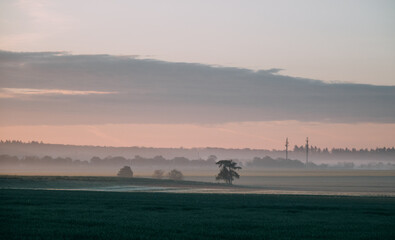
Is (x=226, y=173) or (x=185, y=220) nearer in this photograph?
(x=185, y=220)

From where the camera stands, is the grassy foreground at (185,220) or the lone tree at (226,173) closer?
the grassy foreground at (185,220)

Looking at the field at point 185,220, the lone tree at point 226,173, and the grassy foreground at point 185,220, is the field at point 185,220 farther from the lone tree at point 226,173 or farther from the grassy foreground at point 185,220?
the lone tree at point 226,173

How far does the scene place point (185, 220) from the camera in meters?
43.7

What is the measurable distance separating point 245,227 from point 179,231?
475 centimetres

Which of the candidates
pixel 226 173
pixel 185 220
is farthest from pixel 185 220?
pixel 226 173

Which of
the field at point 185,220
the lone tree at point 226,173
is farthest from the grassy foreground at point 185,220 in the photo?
the lone tree at point 226,173

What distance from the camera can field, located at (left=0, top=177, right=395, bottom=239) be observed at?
35.9 m

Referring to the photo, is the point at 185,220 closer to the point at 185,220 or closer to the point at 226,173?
the point at 185,220

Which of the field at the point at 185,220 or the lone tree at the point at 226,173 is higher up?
the lone tree at the point at 226,173

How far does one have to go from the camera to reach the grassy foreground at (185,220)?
35.8m

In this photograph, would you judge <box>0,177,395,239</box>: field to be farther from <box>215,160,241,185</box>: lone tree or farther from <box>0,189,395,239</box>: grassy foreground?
<box>215,160,241,185</box>: lone tree

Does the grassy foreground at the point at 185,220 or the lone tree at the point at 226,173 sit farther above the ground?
the lone tree at the point at 226,173

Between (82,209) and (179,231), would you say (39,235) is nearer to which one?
(179,231)

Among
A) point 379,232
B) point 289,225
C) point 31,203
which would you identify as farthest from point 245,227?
point 31,203
